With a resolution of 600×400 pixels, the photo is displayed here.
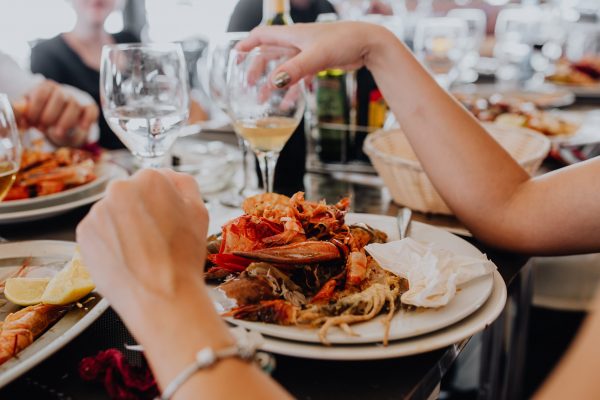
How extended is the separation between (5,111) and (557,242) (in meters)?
0.91

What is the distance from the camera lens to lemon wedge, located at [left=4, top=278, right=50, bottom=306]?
74cm

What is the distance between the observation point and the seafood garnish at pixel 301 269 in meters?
0.65

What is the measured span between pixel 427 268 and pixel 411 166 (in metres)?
0.44

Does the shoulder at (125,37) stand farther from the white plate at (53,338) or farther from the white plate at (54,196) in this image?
the white plate at (53,338)

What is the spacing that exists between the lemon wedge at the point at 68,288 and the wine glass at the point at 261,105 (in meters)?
0.48

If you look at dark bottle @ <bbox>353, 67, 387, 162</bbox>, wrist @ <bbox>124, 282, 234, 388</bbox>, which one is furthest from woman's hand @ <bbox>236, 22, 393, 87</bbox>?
wrist @ <bbox>124, 282, 234, 388</bbox>

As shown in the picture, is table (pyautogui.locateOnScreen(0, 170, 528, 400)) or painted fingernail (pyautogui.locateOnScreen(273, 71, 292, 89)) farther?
painted fingernail (pyautogui.locateOnScreen(273, 71, 292, 89))

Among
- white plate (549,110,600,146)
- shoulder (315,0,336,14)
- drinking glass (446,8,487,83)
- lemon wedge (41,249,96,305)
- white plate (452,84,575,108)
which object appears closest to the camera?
lemon wedge (41,249,96,305)

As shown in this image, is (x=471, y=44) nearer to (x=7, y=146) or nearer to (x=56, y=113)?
(x=56, y=113)

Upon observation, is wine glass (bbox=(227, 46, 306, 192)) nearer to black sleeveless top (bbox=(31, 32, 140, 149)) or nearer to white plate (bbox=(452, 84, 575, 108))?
white plate (bbox=(452, 84, 575, 108))

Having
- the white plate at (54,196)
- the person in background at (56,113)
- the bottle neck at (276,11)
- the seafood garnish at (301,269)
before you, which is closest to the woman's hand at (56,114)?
the person in background at (56,113)

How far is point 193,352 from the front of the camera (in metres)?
0.49

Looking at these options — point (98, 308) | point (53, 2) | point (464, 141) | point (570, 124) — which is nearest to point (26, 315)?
point (98, 308)

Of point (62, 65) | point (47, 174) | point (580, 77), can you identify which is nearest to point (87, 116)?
point (47, 174)
